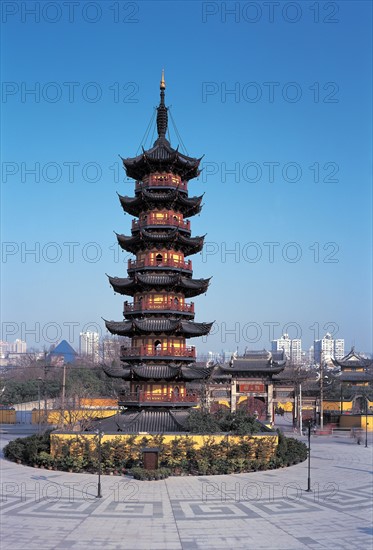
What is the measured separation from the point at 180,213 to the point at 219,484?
2049 cm

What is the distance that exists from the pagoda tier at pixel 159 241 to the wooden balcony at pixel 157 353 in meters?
7.61

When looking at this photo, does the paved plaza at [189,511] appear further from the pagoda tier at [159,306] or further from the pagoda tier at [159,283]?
the pagoda tier at [159,283]

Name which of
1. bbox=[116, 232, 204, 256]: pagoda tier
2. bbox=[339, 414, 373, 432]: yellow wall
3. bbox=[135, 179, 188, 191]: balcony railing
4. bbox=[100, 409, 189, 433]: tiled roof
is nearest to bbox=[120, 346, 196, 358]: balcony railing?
bbox=[100, 409, 189, 433]: tiled roof

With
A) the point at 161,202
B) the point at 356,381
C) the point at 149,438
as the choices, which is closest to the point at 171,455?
the point at 149,438

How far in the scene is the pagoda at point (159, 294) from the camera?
37.4 meters

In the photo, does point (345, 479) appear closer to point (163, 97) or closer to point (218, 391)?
point (163, 97)

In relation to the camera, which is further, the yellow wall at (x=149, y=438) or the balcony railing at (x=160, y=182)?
the balcony railing at (x=160, y=182)

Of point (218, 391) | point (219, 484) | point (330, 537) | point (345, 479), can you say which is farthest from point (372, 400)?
point (330, 537)

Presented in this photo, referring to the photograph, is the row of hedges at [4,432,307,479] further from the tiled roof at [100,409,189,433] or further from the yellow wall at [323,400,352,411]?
the yellow wall at [323,400,352,411]

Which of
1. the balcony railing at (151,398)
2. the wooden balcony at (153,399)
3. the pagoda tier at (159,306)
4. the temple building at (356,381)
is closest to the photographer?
the wooden balcony at (153,399)

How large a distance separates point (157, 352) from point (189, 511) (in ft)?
50.2

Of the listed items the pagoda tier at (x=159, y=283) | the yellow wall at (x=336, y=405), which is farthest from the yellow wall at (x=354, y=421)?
the pagoda tier at (x=159, y=283)

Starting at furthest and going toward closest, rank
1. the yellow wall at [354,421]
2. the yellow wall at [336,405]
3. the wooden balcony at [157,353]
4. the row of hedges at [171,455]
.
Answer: the yellow wall at [336,405] < the yellow wall at [354,421] < the wooden balcony at [157,353] < the row of hedges at [171,455]

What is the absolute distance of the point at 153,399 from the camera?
3728 centimetres
